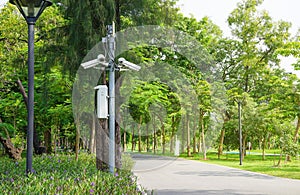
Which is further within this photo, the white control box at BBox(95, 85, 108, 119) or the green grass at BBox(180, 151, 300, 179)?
the green grass at BBox(180, 151, 300, 179)

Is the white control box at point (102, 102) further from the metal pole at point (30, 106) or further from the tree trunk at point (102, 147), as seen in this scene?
the tree trunk at point (102, 147)

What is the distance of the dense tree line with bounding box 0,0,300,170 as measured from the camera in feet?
37.4

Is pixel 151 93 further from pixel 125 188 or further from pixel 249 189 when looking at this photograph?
pixel 125 188

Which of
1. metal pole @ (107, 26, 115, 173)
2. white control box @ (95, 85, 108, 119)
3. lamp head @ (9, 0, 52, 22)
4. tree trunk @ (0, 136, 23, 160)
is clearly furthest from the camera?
tree trunk @ (0, 136, 23, 160)

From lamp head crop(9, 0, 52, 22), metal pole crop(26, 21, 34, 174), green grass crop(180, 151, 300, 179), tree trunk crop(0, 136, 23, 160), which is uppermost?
lamp head crop(9, 0, 52, 22)

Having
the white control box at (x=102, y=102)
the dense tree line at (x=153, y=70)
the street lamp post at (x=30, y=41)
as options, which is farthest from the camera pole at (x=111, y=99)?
the dense tree line at (x=153, y=70)

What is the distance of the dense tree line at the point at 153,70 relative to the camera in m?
11.4

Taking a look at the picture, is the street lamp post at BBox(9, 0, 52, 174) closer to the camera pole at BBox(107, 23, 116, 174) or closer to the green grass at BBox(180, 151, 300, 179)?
the camera pole at BBox(107, 23, 116, 174)

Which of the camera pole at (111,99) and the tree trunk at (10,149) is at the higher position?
the camera pole at (111,99)

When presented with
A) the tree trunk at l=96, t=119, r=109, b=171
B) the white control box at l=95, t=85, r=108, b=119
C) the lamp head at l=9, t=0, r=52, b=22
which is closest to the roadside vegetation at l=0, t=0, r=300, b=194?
the tree trunk at l=96, t=119, r=109, b=171

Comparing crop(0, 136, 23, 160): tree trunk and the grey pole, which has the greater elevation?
the grey pole

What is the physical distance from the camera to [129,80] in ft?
41.2

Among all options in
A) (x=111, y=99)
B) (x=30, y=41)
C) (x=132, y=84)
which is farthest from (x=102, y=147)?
(x=30, y=41)

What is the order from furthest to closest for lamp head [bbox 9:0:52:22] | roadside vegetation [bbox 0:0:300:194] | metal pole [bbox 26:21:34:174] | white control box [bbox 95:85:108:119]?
1. roadside vegetation [bbox 0:0:300:194]
2. white control box [bbox 95:85:108:119]
3. lamp head [bbox 9:0:52:22]
4. metal pole [bbox 26:21:34:174]
